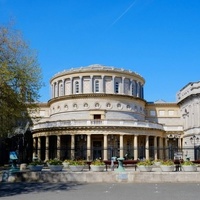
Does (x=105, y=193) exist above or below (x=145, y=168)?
below

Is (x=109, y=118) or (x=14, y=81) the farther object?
(x=109, y=118)

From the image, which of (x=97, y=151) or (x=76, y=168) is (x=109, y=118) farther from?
(x=76, y=168)

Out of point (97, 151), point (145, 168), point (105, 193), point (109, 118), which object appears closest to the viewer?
point (105, 193)

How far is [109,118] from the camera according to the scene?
206 ft

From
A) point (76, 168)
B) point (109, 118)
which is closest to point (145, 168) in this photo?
point (76, 168)

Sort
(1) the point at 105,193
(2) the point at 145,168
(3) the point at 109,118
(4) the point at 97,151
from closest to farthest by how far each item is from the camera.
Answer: (1) the point at 105,193, (2) the point at 145,168, (4) the point at 97,151, (3) the point at 109,118

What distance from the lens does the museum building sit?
55.0 metres

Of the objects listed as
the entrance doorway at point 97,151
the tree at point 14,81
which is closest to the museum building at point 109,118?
the entrance doorway at point 97,151

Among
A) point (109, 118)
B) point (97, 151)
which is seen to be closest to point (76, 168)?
point (97, 151)

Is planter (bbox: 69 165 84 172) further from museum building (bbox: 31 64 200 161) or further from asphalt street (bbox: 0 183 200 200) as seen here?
museum building (bbox: 31 64 200 161)

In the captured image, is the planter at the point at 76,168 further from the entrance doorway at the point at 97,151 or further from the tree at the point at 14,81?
the entrance doorway at the point at 97,151

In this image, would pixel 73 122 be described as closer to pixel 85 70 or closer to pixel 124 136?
pixel 124 136

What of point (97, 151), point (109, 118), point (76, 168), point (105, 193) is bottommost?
point (105, 193)

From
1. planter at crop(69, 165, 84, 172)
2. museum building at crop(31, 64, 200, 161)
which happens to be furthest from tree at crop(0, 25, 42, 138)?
museum building at crop(31, 64, 200, 161)
